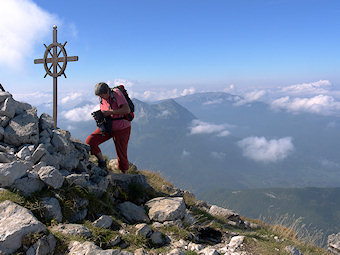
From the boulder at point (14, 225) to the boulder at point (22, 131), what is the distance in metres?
2.35

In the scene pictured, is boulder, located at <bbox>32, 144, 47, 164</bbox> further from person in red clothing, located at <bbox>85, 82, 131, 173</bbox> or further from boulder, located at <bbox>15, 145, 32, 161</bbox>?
person in red clothing, located at <bbox>85, 82, 131, 173</bbox>

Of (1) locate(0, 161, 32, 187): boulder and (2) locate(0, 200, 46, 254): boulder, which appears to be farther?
(1) locate(0, 161, 32, 187): boulder

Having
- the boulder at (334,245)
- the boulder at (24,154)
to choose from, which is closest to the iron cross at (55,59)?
the boulder at (24,154)

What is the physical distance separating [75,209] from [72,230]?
2.82 feet

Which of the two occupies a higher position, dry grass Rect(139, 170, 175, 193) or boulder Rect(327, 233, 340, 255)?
dry grass Rect(139, 170, 175, 193)

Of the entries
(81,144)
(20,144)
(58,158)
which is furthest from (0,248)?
(81,144)

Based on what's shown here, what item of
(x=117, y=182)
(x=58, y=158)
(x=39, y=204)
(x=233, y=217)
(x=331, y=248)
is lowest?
(x=331, y=248)

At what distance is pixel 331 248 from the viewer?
446 inches

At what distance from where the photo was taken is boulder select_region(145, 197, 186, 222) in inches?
264

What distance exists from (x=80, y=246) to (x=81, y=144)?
4394 millimetres

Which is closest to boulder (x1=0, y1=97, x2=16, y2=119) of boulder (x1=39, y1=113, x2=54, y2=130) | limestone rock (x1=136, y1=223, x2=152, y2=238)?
boulder (x1=39, y1=113, x2=54, y2=130)

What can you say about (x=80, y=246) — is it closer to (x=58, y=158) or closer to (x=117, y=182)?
(x=58, y=158)

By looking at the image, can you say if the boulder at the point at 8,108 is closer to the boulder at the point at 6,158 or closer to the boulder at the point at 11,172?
the boulder at the point at 6,158

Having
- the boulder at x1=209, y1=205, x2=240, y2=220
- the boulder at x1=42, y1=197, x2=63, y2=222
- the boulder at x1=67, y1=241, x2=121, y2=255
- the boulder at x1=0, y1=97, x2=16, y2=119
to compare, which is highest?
the boulder at x1=0, y1=97, x2=16, y2=119
